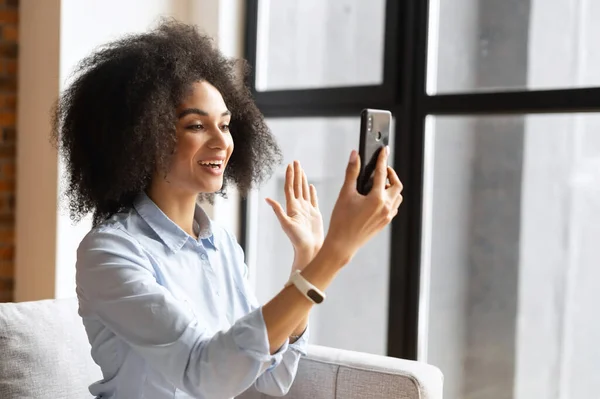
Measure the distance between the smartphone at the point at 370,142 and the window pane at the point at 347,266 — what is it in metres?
1.26

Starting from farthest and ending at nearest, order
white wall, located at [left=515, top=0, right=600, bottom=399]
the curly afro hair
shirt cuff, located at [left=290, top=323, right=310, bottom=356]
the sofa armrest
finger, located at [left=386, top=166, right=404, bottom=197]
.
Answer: white wall, located at [left=515, top=0, right=600, bottom=399], the sofa armrest, shirt cuff, located at [left=290, top=323, right=310, bottom=356], the curly afro hair, finger, located at [left=386, top=166, right=404, bottom=197]

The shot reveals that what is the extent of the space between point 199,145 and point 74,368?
24.6 inches

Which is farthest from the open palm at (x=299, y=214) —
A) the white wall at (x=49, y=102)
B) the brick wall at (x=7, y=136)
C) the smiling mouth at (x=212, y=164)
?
the brick wall at (x=7, y=136)

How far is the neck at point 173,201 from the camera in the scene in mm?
1752

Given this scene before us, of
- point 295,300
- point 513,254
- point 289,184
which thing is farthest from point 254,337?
point 513,254

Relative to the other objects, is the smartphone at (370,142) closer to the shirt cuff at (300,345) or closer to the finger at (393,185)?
the finger at (393,185)

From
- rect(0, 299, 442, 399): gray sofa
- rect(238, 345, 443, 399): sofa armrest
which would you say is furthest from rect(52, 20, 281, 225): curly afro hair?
rect(238, 345, 443, 399): sofa armrest

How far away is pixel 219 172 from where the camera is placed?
1713 millimetres

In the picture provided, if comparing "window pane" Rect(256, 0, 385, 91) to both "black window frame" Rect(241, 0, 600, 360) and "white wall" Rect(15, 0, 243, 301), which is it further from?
"white wall" Rect(15, 0, 243, 301)

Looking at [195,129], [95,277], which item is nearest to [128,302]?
[95,277]

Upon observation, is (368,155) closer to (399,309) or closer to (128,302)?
(128,302)

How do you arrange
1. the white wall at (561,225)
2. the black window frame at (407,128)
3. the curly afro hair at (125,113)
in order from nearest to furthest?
the curly afro hair at (125,113) → the white wall at (561,225) → the black window frame at (407,128)

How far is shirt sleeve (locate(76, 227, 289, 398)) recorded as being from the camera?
55.3 inches

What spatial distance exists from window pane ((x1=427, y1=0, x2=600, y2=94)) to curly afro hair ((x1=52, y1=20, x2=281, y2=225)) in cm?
103
